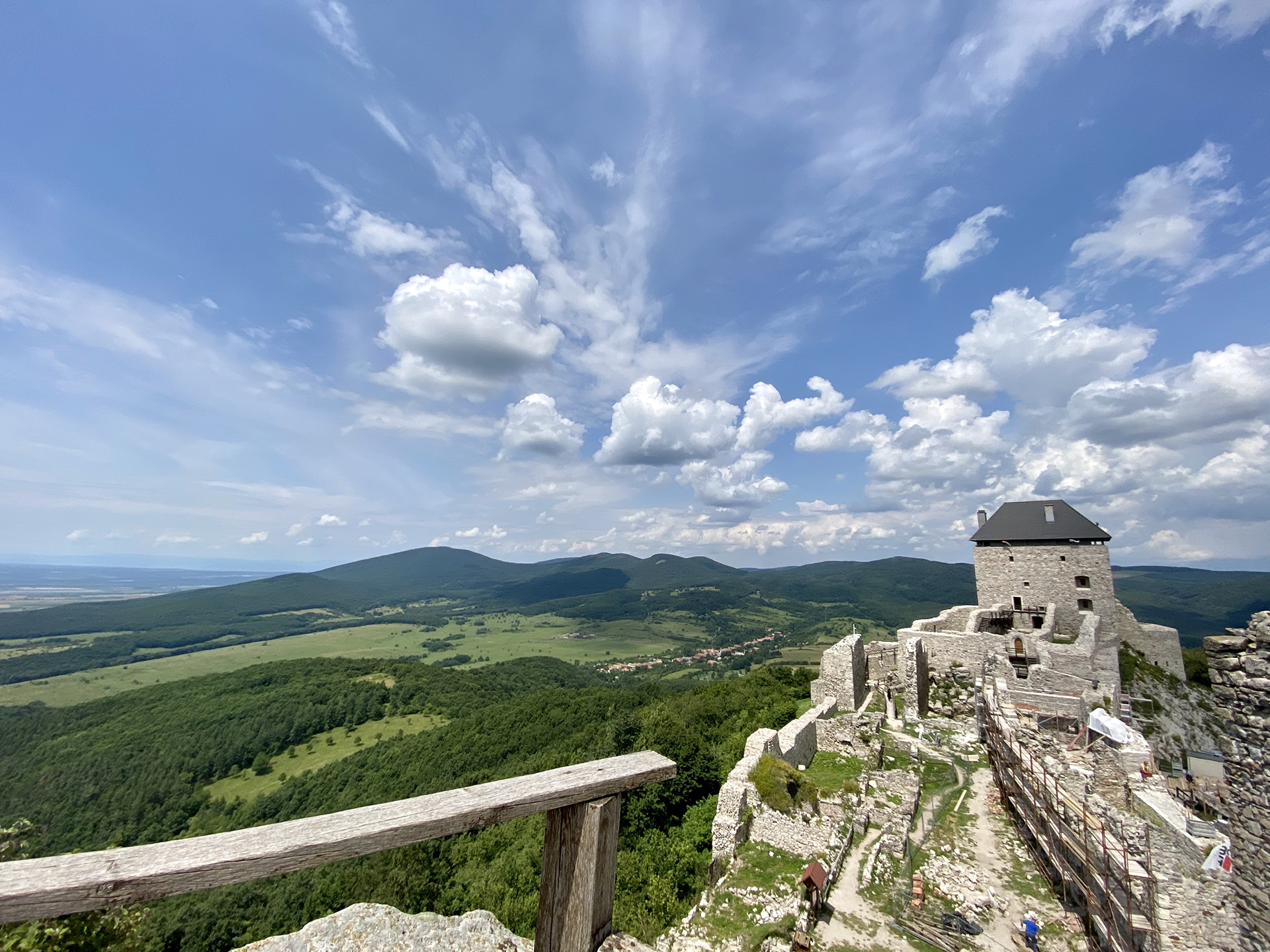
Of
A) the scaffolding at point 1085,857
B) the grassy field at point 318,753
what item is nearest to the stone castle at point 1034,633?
the scaffolding at point 1085,857

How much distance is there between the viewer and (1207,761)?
56.3 feet

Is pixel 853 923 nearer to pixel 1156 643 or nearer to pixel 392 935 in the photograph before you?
pixel 392 935

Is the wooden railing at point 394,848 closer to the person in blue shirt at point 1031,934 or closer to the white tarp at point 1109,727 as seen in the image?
the person in blue shirt at point 1031,934

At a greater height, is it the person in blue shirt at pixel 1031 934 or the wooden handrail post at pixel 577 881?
the wooden handrail post at pixel 577 881

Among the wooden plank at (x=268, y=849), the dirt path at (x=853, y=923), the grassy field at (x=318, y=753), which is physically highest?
the wooden plank at (x=268, y=849)

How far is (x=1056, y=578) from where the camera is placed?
19.3 metres

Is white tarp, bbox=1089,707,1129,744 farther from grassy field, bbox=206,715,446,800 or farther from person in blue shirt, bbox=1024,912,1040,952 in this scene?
grassy field, bbox=206,715,446,800

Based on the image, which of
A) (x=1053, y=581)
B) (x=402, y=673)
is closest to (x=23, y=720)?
(x=402, y=673)

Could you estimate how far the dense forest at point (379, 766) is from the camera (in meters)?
20.1

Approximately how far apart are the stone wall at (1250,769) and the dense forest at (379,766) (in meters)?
11.2

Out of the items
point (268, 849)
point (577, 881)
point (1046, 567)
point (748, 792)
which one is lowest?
point (748, 792)

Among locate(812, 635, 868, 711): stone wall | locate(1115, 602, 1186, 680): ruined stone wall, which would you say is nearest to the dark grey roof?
locate(1115, 602, 1186, 680): ruined stone wall

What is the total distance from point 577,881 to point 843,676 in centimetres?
1818

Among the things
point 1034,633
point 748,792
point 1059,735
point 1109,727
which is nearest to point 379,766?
point 748,792
